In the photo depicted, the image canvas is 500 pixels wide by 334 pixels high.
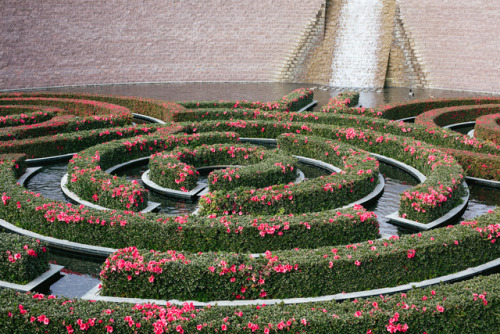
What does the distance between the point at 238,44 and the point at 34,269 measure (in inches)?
1453

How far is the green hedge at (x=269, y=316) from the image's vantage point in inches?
342

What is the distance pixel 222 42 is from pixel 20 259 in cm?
3684

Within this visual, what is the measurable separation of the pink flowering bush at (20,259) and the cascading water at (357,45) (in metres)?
35.8

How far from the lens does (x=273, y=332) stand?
8.66 meters

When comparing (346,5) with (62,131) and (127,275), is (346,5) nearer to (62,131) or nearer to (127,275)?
(62,131)

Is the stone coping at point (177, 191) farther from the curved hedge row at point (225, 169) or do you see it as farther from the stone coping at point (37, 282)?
the stone coping at point (37, 282)

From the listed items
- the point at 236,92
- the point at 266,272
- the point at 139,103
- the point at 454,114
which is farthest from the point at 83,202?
the point at 236,92

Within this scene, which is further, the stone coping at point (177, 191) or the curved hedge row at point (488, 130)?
the curved hedge row at point (488, 130)

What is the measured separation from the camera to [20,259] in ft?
36.1

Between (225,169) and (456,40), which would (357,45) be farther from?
(225,169)

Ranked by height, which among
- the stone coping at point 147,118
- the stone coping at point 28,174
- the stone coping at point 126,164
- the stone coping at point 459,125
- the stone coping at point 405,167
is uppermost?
the stone coping at point 459,125

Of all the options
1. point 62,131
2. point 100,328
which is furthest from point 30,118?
point 100,328

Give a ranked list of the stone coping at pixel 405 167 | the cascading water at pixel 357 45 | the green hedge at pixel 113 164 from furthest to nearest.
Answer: the cascading water at pixel 357 45
the stone coping at pixel 405 167
the green hedge at pixel 113 164

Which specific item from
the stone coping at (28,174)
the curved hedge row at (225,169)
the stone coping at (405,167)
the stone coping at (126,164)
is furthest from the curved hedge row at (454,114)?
the stone coping at (28,174)
